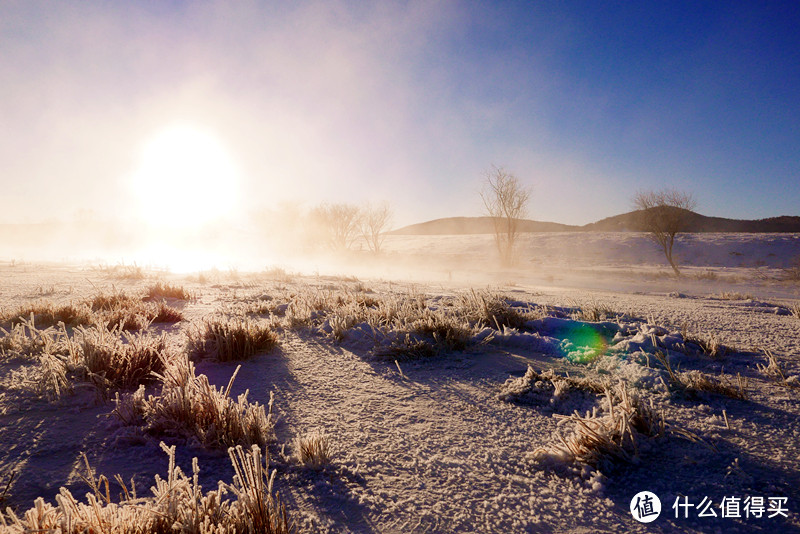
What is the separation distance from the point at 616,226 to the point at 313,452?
8470 centimetres

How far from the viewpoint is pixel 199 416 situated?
1905 millimetres

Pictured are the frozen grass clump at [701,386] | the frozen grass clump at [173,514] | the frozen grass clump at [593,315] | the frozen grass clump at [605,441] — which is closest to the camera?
the frozen grass clump at [173,514]

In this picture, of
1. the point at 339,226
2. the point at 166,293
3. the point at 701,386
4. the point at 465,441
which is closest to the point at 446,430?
the point at 465,441

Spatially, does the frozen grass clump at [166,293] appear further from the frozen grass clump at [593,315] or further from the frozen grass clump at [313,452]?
the frozen grass clump at [593,315]

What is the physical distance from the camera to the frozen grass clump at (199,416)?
71.3 inches

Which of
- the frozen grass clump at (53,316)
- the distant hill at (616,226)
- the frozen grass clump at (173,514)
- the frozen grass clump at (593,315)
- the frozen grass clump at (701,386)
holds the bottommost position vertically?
the frozen grass clump at (701,386)

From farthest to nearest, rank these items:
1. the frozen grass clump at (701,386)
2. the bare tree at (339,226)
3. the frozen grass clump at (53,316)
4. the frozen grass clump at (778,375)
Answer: the bare tree at (339,226)
the frozen grass clump at (53,316)
the frozen grass clump at (778,375)
the frozen grass clump at (701,386)

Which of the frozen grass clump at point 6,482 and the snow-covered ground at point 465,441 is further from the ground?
the frozen grass clump at point 6,482

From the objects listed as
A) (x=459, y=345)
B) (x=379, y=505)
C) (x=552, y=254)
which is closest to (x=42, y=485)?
(x=379, y=505)

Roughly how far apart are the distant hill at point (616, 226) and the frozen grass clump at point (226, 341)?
4888 cm

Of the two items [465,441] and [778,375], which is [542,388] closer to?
[465,441]

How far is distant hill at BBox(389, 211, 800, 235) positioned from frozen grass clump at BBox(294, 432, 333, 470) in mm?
50319

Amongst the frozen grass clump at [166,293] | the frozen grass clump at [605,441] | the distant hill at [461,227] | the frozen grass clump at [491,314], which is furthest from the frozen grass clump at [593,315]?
the distant hill at [461,227]

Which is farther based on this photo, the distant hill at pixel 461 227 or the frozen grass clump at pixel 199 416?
the distant hill at pixel 461 227
